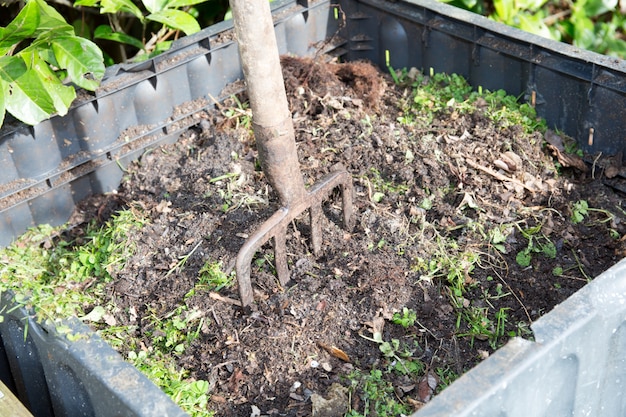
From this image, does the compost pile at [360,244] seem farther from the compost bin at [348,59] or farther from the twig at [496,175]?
the compost bin at [348,59]

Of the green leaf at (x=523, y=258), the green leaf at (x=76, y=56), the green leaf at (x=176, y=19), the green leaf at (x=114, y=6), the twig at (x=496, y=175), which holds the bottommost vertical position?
the green leaf at (x=523, y=258)

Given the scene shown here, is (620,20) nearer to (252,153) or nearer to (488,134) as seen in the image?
(488,134)

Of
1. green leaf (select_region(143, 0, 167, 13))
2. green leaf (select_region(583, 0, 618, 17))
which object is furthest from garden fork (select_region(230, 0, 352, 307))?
green leaf (select_region(583, 0, 618, 17))

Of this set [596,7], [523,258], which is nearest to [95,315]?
[523,258]

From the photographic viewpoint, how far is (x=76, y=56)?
2.84 meters

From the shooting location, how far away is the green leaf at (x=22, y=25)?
2.76m

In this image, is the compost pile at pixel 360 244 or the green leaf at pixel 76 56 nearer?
the compost pile at pixel 360 244

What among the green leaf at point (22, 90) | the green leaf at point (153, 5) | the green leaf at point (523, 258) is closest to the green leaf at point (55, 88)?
the green leaf at point (22, 90)

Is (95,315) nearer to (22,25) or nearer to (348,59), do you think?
(22,25)

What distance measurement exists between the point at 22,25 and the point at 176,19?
0.73 m

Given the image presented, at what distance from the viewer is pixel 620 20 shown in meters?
5.00

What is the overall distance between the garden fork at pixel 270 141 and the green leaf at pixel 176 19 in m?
0.89

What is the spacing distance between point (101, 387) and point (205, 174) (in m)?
1.32

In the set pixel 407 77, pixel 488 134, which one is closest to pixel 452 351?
pixel 488 134
